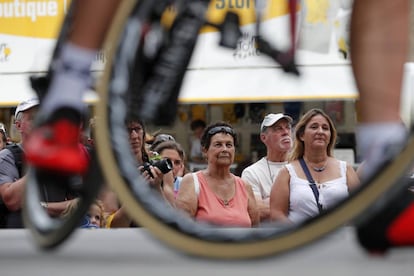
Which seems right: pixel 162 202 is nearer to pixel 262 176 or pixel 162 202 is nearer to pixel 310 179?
pixel 310 179

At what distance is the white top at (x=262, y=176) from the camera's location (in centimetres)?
374

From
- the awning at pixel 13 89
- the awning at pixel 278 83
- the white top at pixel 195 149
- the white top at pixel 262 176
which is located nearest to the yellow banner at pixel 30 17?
the awning at pixel 13 89

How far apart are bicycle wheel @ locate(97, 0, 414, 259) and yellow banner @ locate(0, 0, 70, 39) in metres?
1.53

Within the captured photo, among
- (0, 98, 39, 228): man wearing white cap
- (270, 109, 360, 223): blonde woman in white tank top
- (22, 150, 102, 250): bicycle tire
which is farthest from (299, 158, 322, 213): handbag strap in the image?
(22, 150, 102, 250): bicycle tire

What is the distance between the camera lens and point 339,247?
1609 mm

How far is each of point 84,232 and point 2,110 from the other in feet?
8.47

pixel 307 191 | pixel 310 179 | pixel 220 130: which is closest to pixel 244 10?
pixel 307 191

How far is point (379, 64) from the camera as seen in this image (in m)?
1.40

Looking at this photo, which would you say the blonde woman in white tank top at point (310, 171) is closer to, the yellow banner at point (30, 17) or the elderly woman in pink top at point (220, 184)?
the elderly woman in pink top at point (220, 184)

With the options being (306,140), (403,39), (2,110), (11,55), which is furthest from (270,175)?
(403,39)

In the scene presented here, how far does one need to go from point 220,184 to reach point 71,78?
1894 mm

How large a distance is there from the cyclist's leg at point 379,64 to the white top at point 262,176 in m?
2.26

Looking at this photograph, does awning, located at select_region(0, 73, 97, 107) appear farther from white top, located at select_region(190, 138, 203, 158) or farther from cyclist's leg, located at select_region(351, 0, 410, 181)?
cyclist's leg, located at select_region(351, 0, 410, 181)

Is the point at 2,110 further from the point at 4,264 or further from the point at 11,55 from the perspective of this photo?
the point at 4,264
